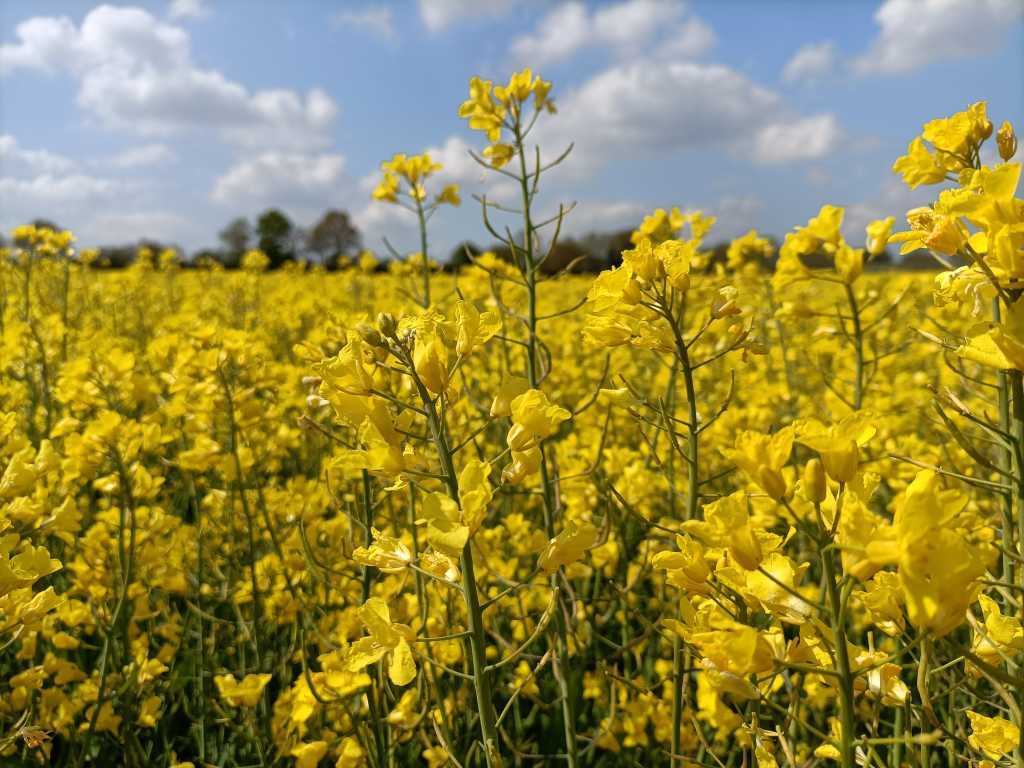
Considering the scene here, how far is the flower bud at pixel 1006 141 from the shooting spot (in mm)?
1449

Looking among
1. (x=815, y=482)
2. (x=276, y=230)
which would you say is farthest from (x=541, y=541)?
(x=276, y=230)

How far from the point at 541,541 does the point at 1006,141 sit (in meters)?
1.23

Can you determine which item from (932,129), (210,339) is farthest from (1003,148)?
(210,339)

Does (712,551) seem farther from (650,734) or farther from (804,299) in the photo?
(650,734)

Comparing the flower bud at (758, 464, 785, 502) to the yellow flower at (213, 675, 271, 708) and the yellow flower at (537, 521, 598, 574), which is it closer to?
the yellow flower at (537, 521, 598, 574)

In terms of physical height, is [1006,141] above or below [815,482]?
above

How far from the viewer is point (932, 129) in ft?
4.78

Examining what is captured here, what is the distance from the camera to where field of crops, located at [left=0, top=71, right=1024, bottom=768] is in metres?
0.99

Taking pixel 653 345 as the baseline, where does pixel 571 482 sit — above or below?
below

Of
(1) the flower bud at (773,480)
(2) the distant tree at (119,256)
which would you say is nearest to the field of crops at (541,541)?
(1) the flower bud at (773,480)

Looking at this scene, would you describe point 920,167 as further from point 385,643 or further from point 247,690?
point 247,690

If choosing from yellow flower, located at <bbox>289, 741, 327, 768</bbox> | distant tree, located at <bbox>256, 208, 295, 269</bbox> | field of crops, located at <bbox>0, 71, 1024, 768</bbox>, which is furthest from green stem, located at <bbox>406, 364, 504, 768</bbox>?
distant tree, located at <bbox>256, 208, 295, 269</bbox>

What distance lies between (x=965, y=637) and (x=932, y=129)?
56.9 inches

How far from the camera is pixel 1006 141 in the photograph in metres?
1.47
